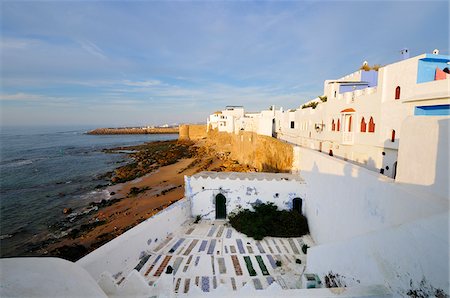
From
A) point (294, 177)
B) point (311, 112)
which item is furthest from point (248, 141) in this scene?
point (294, 177)

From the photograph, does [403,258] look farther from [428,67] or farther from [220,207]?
[220,207]

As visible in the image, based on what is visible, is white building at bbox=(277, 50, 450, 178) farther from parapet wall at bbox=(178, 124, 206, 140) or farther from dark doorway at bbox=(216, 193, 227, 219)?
parapet wall at bbox=(178, 124, 206, 140)

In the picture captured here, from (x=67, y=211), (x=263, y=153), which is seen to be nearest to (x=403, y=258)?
(x=263, y=153)

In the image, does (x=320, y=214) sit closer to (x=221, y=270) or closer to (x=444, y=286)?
(x=221, y=270)

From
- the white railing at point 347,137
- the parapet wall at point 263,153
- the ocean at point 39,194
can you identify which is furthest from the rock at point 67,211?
the white railing at point 347,137

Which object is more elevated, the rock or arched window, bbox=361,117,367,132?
arched window, bbox=361,117,367,132

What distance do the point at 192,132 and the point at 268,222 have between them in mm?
55424

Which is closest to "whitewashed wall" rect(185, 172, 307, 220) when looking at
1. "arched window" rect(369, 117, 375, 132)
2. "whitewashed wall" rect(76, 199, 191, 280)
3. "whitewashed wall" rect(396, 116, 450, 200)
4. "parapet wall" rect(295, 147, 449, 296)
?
"whitewashed wall" rect(76, 199, 191, 280)

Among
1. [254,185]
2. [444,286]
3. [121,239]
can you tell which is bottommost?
[121,239]

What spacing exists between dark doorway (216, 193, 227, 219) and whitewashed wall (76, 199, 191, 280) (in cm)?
149

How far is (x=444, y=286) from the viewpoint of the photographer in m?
2.69

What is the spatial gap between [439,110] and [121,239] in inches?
403

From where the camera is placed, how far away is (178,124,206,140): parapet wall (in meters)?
63.3

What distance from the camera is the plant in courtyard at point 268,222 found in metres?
9.70
